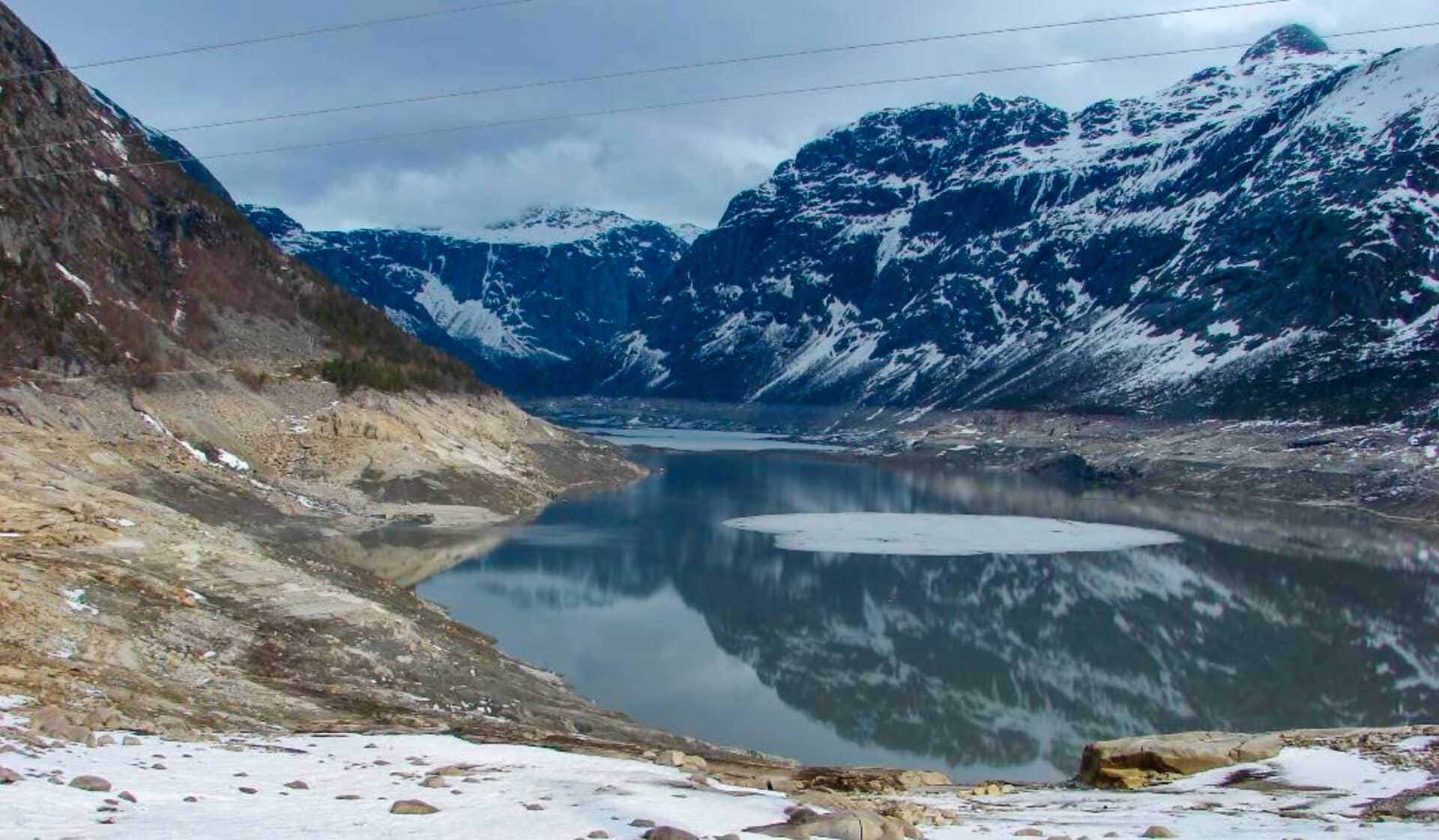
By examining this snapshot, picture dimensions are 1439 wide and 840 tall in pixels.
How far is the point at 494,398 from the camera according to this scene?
10288cm

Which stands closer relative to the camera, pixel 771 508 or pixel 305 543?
pixel 305 543

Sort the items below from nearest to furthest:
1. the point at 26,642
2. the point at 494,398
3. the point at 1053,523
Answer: the point at 26,642 → the point at 1053,523 → the point at 494,398

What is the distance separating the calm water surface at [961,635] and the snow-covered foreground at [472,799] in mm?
14059

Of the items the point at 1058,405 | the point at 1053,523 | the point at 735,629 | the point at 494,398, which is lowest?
the point at 735,629

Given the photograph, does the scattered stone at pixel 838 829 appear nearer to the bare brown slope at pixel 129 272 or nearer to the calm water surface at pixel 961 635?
the calm water surface at pixel 961 635

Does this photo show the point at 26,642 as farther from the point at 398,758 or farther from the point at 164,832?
the point at 164,832

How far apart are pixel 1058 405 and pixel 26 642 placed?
597 feet

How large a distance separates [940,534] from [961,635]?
95.8 ft

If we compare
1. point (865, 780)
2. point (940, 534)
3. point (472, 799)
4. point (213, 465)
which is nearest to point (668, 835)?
point (472, 799)

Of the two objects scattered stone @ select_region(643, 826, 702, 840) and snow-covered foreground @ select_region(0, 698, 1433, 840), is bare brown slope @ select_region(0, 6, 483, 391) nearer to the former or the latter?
snow-covered foreground @ select_region(0, 698, 1433, 840)

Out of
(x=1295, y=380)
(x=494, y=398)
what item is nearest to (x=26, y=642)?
(x=494, y=398)

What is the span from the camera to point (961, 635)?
1825 inches

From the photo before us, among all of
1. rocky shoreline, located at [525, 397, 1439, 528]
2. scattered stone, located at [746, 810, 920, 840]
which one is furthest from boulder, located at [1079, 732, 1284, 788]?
rocky shoreline, located at [525, 397, 1439, 528]

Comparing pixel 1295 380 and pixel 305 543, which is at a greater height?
pixel 1295 380
